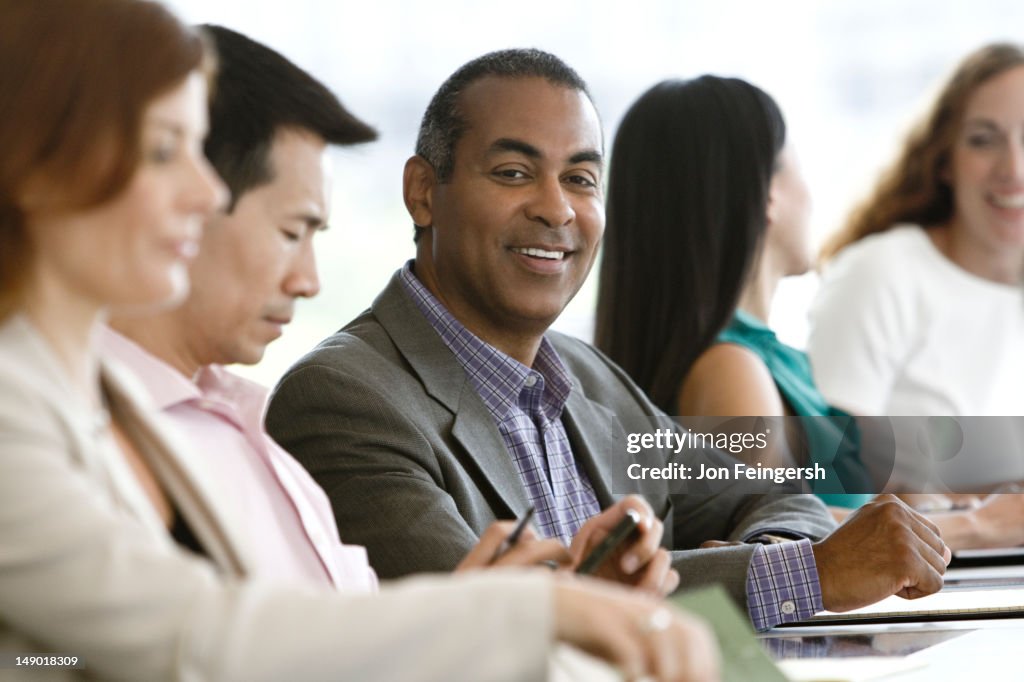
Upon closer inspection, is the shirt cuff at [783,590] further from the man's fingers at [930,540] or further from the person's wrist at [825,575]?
the man's fingers at [930,540]

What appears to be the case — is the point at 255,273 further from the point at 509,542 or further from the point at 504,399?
the point at 504,399

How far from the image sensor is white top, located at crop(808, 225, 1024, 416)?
9.29ft

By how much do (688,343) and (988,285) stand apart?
1.27 m

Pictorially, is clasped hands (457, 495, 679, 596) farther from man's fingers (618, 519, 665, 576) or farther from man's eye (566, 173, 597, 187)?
man's eye (566, 173, 597, 187)

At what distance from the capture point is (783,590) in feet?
4.51

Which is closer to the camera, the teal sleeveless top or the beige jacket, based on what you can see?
the beige jacket

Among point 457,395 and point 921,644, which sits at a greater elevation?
point 457,395

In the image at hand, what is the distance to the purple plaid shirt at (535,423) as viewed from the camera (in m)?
1.51

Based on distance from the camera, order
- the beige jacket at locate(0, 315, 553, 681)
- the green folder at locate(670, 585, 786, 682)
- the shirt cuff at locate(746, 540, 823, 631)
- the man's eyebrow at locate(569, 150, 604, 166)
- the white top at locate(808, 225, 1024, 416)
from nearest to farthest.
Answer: the beige jacket at locate(0, 315, 553, 681) < the green folder at locate(670, 585, 786, 682) < the shirt cuff at locate(746, 540, 823, 631) < the man's eyebrow at locate(569, 150, 604, 166) < the white top at locate(808, 225, 1024, 416)

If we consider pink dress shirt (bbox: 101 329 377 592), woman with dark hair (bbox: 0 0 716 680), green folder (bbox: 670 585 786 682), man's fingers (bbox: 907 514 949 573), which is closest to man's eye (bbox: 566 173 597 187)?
man's fingers (bbox: 907 514 949 573)

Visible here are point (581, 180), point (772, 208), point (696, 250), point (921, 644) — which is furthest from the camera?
point (772, 208)

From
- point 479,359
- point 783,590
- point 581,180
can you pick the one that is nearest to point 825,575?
point 783,590

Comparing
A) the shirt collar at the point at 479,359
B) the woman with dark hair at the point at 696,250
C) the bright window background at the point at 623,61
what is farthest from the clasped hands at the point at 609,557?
the bright window background at the point at 623,61

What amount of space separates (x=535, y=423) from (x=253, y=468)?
25.5 inches
